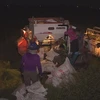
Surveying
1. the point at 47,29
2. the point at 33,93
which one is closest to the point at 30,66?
the point at 33,93

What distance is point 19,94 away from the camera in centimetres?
639

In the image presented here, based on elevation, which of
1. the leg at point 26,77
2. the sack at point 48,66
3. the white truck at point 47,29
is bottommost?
the sack at point 48,66

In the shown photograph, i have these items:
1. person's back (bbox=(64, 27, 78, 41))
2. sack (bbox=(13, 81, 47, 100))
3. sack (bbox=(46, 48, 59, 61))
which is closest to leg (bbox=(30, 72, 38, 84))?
sack (bbox=(13, 81, 47, 100))

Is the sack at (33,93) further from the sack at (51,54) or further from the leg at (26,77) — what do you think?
the sack at (51,54)

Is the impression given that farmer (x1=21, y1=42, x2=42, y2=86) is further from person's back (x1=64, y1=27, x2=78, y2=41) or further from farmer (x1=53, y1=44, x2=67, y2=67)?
person's back (x1=64, y1=27, x2=78, y2=41)

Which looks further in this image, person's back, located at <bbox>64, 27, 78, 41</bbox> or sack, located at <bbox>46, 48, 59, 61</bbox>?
person's back, located at <bbox>64, 27, 78, 41</bbox>

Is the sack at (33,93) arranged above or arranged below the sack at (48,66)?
above

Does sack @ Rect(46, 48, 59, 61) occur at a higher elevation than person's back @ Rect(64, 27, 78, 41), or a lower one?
lower

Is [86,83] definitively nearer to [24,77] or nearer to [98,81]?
[98,81]

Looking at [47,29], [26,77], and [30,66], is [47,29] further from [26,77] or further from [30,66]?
[26,77]

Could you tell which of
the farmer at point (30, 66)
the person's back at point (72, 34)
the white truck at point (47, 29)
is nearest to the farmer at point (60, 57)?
the person's back at point (72, 34)

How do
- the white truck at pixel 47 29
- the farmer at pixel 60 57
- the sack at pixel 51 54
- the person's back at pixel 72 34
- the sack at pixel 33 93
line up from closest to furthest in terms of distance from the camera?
the sack at pixel 33 93 → the farmer at pixel 60 57 → the sack at pixel 51 54 → the person's back at pixel 72 34 → the white truck at pixel 47 29

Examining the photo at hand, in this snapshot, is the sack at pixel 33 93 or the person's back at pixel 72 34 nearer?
the sack at pixel 33 93

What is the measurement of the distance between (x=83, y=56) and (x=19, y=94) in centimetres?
264
